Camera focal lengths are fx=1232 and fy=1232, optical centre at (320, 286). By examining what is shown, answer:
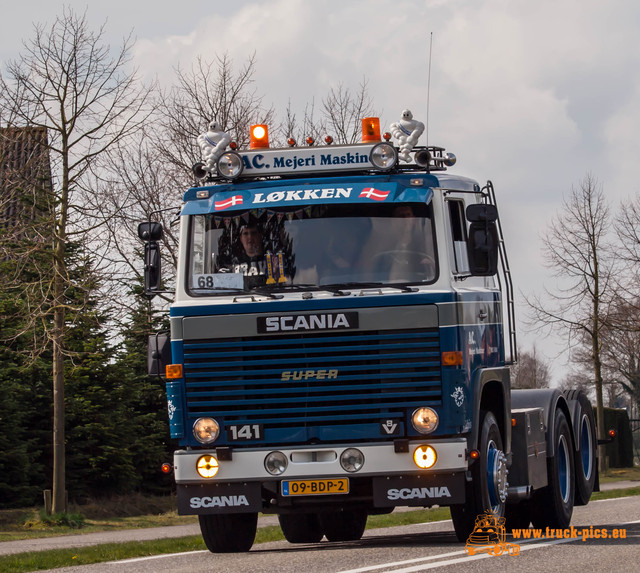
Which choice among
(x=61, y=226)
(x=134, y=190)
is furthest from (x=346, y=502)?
(x=134, y=190)

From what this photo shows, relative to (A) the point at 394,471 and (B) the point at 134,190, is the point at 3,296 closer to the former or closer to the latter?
(B) the point at 134,190

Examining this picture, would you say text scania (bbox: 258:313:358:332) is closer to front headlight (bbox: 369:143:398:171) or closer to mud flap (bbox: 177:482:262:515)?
mud flap (bbox: 177:482:262:515)

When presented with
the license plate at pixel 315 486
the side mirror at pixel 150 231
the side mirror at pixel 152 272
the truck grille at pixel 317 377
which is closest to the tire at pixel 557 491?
the truck grille at pixel 317 377

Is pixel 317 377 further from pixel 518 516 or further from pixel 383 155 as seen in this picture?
pixel 518 516

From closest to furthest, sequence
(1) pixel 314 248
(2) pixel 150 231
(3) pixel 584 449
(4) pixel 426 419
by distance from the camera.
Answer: (4) pixel 426 419 < (1) pixel 314 248 < (2) pixel 150 231 < (3) pixel 584 449

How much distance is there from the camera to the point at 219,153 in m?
10.7

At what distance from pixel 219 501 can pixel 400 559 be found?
1.63 metres

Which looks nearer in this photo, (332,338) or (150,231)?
(332,338)

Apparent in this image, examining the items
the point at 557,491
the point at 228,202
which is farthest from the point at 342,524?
the point at 228,202

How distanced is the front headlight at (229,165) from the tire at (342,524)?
4061 millimetres

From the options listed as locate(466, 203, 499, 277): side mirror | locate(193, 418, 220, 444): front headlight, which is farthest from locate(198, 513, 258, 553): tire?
locate(466, 203, 499, 277): side mirror

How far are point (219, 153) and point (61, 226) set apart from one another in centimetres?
1161

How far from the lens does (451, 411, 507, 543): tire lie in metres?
10.1

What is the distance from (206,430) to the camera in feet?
32.2
